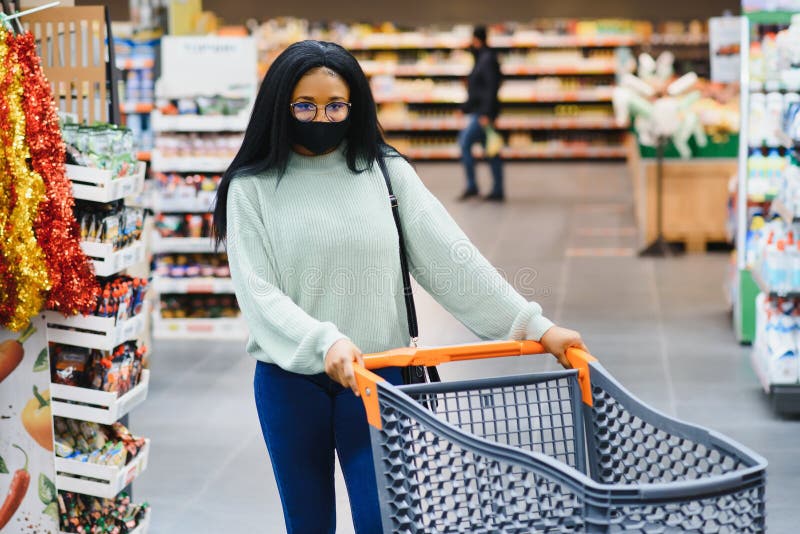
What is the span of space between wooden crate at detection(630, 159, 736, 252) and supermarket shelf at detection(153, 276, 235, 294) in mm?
4246

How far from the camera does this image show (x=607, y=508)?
6.31ft

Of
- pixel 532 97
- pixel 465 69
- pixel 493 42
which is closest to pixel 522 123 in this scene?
pixel 532 97

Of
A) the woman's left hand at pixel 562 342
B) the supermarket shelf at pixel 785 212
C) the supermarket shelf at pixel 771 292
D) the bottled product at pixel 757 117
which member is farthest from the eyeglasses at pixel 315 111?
→ the bottled product at pixel 757 117

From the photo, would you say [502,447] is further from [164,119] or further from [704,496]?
[164,119]

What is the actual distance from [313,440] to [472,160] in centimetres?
1123

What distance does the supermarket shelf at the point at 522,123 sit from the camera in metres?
17.1

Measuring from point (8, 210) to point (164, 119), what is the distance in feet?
13.9

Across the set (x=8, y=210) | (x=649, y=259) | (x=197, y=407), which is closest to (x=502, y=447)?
(x=8, y=210)

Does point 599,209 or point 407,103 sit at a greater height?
point 407,103

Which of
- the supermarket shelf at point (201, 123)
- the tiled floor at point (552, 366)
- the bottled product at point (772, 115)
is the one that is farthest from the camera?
the supermarket shelf at point (201, 123)

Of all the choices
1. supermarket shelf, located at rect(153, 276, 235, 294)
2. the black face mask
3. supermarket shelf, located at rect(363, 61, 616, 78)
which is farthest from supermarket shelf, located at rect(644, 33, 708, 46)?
the black face mask

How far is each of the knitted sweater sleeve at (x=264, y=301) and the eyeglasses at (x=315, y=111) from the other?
173mm

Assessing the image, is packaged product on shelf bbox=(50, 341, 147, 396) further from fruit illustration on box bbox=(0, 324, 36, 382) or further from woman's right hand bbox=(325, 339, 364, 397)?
woman's right hand bbox=(325, 339, 364, 397)

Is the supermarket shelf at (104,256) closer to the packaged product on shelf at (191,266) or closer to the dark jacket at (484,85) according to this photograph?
the packaged product on shelf at (191,266)
